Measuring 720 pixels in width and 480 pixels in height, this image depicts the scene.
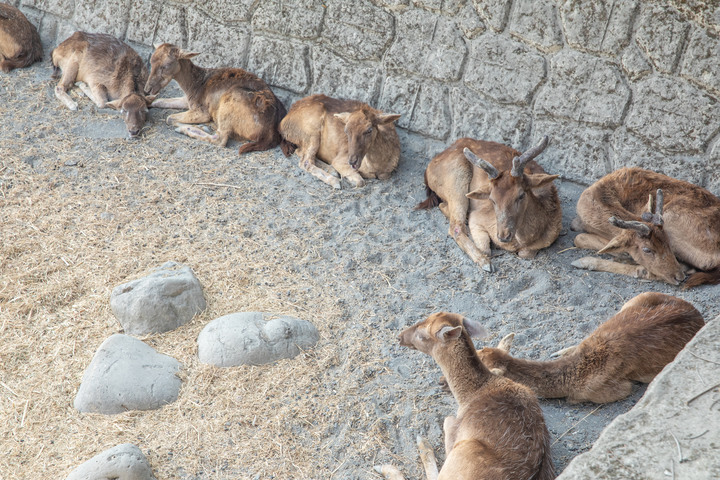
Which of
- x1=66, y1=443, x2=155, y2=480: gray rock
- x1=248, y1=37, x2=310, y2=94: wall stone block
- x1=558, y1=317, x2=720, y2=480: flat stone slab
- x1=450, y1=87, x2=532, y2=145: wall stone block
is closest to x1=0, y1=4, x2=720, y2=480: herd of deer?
x1=248, y1=37, x2=310, y2=94: wall stone block

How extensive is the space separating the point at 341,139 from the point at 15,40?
16.6 feet

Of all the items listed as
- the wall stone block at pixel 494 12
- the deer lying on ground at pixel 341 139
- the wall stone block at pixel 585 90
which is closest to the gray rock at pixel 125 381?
the deer lying on ground at pixel 341 139

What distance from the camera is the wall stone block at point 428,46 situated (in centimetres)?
754

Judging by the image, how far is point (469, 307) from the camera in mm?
5883

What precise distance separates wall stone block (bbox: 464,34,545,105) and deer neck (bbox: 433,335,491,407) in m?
3.70

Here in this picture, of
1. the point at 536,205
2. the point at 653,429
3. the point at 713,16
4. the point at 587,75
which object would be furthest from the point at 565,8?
the point at 653,429

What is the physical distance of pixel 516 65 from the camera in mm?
7203

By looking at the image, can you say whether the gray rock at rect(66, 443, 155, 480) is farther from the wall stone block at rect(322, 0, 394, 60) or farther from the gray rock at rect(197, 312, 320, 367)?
the wall stone block at rect(322, 0, 394, 60)

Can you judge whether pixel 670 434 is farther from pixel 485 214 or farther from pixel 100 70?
pixel 100 70

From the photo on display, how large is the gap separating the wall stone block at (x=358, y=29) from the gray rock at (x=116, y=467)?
17.9ft

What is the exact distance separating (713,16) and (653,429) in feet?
15.4

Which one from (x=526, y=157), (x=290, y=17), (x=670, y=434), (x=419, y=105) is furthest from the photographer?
(x=290, y=17)

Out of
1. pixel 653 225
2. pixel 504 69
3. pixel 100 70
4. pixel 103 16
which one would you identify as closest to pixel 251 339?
pixel 653 225

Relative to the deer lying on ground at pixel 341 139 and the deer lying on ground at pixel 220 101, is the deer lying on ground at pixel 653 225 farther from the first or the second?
the deer lying on ground at pixel 220 101
